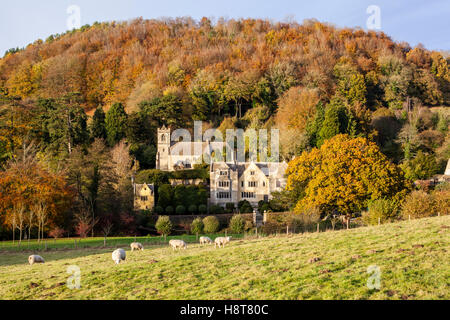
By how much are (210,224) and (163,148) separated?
23.4 meters

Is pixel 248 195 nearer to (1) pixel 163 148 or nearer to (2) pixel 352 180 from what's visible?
(1) pixel 163 148

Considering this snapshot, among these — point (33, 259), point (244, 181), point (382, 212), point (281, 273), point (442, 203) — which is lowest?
point (33, 259)

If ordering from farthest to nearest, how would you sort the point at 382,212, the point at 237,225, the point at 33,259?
the point at 237,225 → the point at 382,212 → the point at 33,259

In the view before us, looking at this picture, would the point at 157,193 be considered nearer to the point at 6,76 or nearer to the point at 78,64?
the point at 78,64

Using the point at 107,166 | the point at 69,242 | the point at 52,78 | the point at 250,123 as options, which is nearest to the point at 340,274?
the point at 69,242

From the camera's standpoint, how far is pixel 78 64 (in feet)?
326

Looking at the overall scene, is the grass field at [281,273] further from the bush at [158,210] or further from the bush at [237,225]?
the bush at [158,210]

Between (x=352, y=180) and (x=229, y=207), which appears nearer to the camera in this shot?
(x=352, y=180)

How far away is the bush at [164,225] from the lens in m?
44.7

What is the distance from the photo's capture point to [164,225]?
44.9 meters

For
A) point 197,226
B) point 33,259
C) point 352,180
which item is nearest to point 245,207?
point 197,226

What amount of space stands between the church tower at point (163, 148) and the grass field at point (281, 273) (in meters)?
43.3

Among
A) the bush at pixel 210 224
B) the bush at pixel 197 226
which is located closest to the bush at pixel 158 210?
the bush at pixel 197 226

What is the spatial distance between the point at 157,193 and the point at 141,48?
222 feet
